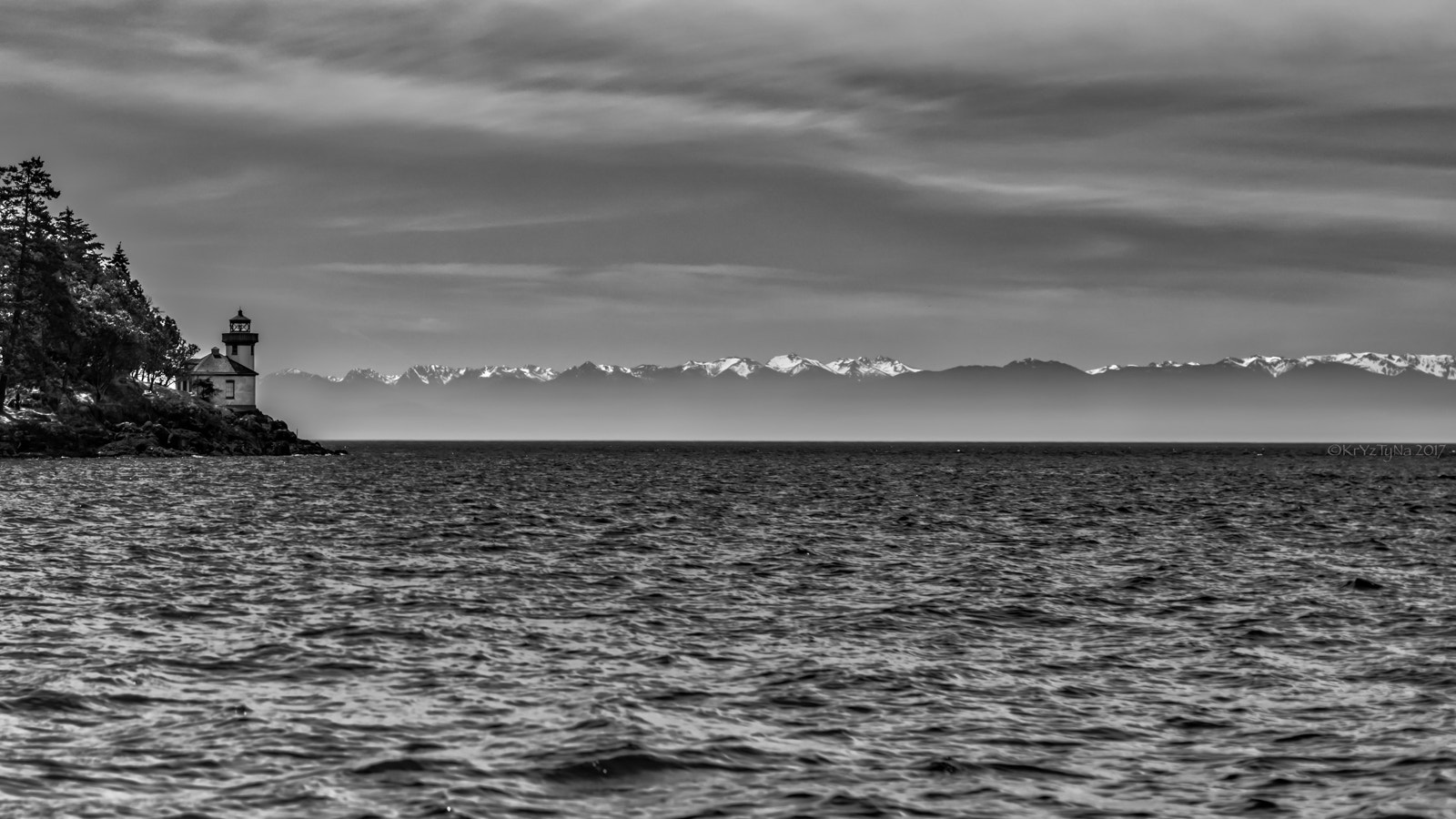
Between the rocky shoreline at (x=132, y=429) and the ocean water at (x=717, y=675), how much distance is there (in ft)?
322

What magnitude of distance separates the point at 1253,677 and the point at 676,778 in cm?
1168

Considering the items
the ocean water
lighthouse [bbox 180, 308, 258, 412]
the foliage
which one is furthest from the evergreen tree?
the ocean water

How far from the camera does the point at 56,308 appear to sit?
451ft

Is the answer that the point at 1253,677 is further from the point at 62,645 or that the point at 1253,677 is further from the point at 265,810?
the point at 62,645

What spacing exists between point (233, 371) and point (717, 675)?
174948mm

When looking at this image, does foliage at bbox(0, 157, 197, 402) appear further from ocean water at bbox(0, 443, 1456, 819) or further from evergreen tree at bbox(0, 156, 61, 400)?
ocean water at bbox(0, 443, 1456, 819)

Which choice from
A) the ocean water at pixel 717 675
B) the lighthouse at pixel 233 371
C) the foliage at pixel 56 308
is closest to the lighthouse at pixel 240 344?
the lighthouse at pixel 233 371

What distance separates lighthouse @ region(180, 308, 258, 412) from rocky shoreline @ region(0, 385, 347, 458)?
799cm

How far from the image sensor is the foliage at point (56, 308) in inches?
5340

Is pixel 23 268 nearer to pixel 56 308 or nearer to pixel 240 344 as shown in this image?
pixel 56 308

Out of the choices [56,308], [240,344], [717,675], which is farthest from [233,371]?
[717,675]

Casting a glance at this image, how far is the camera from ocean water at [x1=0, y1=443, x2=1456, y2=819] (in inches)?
599

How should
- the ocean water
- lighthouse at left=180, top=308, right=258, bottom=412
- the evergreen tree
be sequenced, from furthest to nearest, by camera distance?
lighthouse at left=180, top=308, right=258, bottom=412
the evergreen tree
the ocean water

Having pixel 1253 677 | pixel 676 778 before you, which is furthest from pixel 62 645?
pixel 1253 677
